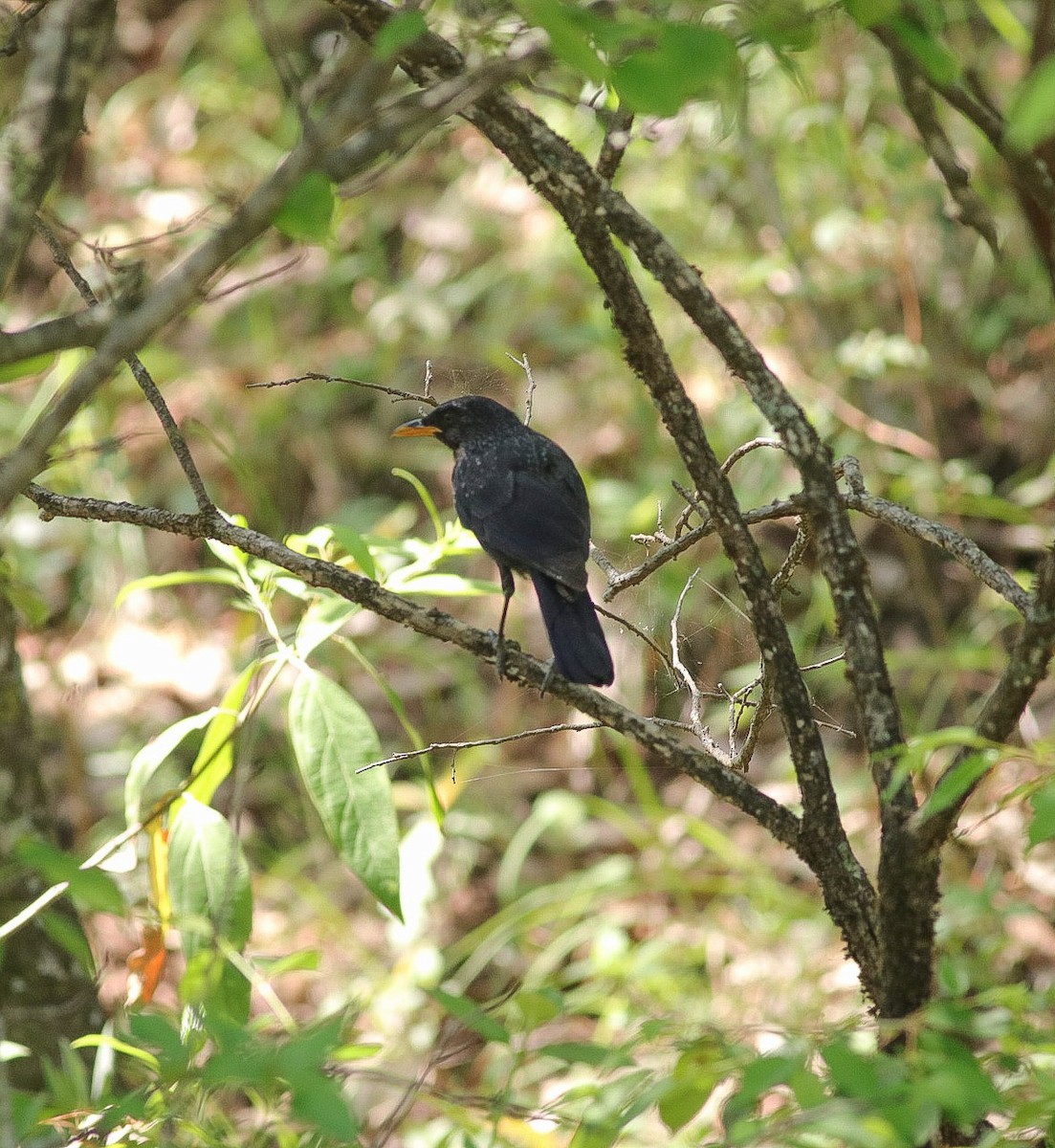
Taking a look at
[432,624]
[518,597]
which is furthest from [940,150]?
[518,597]

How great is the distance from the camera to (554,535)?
2.71 metres

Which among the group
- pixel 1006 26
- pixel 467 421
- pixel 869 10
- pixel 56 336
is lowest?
pixel 56 336

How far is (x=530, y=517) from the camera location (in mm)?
2799

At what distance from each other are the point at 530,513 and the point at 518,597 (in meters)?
2.54

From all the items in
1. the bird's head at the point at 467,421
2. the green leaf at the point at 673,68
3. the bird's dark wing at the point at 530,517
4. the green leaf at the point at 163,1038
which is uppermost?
the bird's head at the point at 467,421

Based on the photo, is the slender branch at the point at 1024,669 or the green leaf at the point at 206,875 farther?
the green leaf at the point at 206,875

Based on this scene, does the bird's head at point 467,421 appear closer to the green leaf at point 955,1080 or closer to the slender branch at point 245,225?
the slender branch at point 245,225

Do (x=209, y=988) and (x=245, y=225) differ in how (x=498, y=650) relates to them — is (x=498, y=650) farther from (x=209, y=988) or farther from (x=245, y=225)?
(x=245, y=225)

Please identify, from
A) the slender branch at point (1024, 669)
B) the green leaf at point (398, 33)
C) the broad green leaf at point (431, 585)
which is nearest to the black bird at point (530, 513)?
the broad green leaf at point (431, 585)

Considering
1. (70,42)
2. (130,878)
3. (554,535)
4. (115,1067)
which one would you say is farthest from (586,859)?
(70,42)

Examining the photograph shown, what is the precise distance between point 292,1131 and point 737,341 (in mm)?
1183

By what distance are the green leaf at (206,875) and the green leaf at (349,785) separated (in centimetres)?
15

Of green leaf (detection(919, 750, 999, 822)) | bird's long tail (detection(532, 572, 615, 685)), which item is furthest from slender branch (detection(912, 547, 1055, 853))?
bird's long tail (detection(532, 572, 615, 685))

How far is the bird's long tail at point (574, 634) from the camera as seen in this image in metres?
2.25
